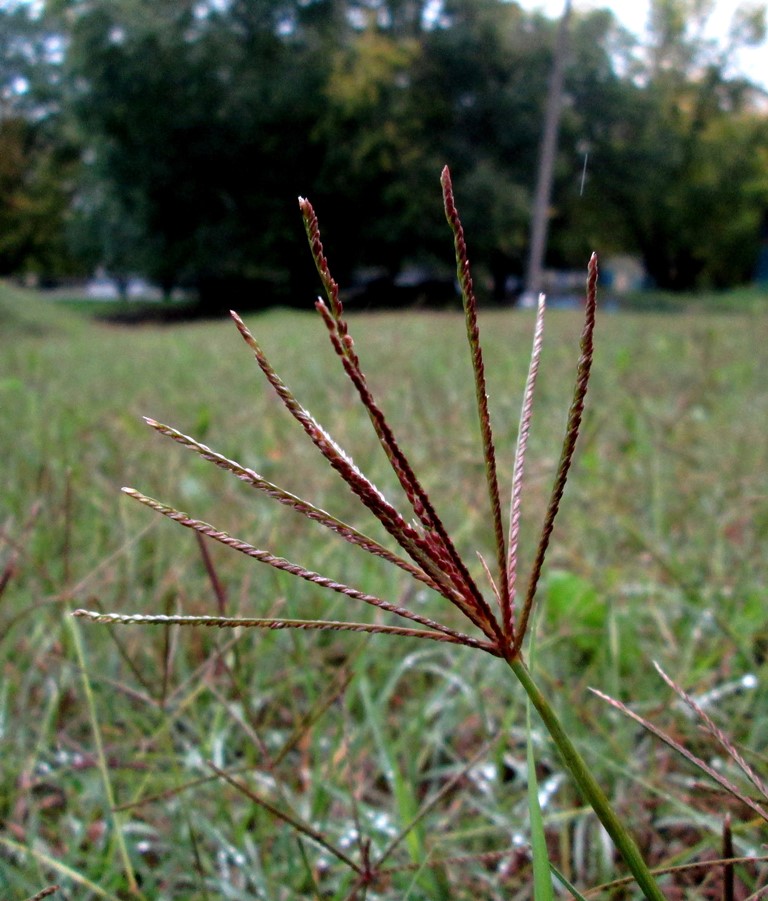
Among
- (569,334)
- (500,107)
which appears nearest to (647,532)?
(569,334)

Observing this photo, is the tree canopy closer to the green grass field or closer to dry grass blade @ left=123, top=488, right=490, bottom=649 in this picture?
dry grass blade @ left=123, top=488, right=490, bottom=649

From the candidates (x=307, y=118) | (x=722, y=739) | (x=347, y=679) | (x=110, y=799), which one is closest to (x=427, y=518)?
(x=722, y=739)

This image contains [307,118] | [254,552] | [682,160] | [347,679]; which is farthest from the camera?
[682,160]

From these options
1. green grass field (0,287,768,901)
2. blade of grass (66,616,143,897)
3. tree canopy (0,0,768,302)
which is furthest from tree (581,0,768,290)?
blade of grass (66,616,143,897)

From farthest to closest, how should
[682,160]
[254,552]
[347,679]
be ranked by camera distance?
[682,160]
[347,679]
[254,552]

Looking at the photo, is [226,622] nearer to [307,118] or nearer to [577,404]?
[577,404]

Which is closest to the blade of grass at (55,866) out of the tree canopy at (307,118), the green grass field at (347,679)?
the green grass field at (347,679)

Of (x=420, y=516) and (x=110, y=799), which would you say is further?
(x=110, y=799)
